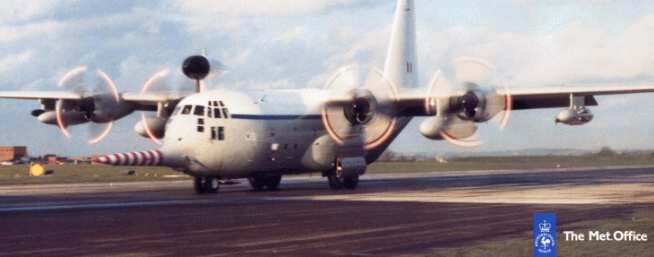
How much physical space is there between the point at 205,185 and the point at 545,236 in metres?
26.9

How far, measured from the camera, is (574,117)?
114 feet

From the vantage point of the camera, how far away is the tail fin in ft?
144

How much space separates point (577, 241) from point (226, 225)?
779 centimetres

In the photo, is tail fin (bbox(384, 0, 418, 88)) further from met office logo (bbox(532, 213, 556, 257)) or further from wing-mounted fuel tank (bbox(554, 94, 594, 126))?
met office logo (bbox(532, 213, 556, 257))

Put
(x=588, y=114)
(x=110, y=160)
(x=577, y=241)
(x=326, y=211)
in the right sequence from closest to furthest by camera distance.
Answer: (x=577, y=241) < (x=326, y=211) < (x=110, y=160) < (x=588, y=114)

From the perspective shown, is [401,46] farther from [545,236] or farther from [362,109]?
[545,236]

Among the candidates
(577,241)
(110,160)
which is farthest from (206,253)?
(110,160)

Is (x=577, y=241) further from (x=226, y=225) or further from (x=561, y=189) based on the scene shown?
(x=561, y=189)

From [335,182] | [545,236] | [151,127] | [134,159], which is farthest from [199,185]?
[545,236]

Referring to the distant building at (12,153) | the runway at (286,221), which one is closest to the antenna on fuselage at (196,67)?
the runway at (286,221)

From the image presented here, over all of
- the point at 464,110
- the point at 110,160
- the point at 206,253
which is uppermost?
the point at 464,110

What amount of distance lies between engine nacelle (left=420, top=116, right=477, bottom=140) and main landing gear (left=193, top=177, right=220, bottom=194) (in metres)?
8.71

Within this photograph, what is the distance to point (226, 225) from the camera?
2017cm

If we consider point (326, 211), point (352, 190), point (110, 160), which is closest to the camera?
point (326, 211)
